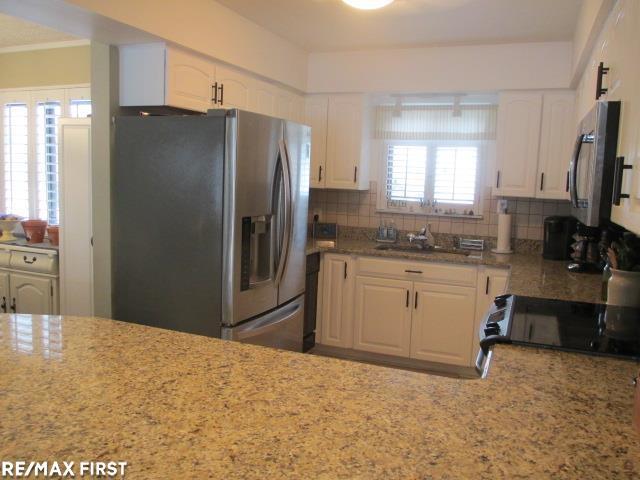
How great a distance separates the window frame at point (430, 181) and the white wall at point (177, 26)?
1145 millimetres

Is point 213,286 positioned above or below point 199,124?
below

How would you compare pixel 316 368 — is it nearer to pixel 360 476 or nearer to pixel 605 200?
pixel 360 476

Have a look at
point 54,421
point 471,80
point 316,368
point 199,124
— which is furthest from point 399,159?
point 54,421

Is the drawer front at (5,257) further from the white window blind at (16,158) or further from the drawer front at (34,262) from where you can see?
the white window blind at (16,158)

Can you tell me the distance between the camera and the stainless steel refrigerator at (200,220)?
104 inches

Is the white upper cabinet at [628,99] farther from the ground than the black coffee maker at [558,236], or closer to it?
farther from the ground

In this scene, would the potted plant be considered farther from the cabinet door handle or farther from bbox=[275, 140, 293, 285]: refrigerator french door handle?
the cabinet door handle

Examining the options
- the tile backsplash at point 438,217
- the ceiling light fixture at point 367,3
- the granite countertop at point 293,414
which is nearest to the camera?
the granite countertop at point 293,414

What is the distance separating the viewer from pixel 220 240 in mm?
2635

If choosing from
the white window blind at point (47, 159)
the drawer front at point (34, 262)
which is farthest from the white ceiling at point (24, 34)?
the drawer front at point (34, 262)

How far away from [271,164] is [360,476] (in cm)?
223

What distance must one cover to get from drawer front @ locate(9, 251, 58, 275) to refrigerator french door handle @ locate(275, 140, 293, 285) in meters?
1.85

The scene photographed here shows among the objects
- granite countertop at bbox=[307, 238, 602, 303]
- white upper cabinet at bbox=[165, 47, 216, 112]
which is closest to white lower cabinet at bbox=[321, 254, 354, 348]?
granite countertop at bbox=[307, 238, 602, 303]

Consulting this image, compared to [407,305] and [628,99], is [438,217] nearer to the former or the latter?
A: [407,305]
